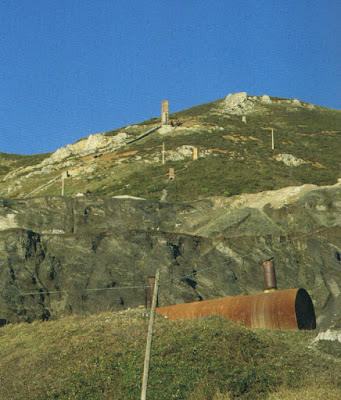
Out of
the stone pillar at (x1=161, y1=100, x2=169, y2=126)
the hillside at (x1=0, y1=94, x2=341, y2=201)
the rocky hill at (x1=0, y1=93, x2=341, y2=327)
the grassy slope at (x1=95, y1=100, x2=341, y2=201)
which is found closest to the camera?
the rocky hill at (x1=0, y1=93, x2=341, y2=327)

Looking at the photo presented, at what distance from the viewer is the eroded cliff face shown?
3325cm

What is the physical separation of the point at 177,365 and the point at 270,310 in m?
6.11

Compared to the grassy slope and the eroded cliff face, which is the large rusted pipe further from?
the grassy slope

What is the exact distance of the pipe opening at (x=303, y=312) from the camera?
23.2 meters

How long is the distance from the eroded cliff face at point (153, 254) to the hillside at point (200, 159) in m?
13.9

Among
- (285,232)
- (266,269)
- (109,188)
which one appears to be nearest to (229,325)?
(266,269)

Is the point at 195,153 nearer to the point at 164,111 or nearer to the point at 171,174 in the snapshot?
the point at 171,174

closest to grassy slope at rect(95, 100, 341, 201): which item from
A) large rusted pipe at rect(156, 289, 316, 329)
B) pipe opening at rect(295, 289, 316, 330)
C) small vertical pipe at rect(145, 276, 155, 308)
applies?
small vertical pipe at rect(145, 276, 155, 308)

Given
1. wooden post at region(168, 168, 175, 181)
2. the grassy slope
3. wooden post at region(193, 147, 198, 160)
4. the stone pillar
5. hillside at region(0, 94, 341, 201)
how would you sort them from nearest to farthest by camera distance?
the grassy slope < hillside at region(0, 94, 341, 201) < wooden post at region(168, 168, 175, 181) < wooden post at region(193, 147, 198, 160) < the stone pillar

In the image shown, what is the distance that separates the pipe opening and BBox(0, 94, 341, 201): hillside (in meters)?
31.8

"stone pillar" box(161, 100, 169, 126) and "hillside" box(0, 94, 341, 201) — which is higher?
"stone pillar" box(161, 100, 169, 126)

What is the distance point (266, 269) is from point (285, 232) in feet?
41.0

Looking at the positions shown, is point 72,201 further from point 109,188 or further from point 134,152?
point 134,152

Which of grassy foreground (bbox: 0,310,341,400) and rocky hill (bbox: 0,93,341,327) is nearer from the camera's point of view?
grassy foreground (bbox: 0,310,341,400)
